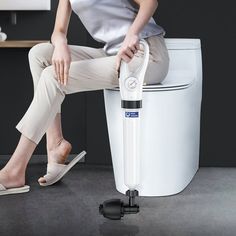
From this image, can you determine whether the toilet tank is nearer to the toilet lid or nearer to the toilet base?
the toilet lid

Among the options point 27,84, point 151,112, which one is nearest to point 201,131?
point 151,112

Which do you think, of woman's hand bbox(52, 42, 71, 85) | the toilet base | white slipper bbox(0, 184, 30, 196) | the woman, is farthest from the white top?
white slipper bbox(0, 184, 30, 196)

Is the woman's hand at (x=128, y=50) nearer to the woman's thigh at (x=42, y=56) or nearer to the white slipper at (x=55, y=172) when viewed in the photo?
the woman's thigh at (x=42, y=56)

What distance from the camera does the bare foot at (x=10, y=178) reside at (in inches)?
106

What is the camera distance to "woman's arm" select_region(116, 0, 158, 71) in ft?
7.86

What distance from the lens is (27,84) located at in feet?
11.3

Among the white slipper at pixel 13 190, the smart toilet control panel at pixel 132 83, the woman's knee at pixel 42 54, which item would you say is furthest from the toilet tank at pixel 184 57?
the white slipper at pixel 13 190

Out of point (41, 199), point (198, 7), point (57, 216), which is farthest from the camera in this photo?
point (198, 7)

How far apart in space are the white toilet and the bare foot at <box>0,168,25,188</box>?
0.44 m

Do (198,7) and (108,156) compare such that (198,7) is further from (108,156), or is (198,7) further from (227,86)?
(108,156)

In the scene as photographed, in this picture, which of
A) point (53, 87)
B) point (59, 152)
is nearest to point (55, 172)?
point (59, 152)

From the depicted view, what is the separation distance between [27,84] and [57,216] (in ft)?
3.90

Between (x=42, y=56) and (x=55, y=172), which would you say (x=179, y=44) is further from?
(x=55, y=172)

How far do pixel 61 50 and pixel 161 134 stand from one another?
57 centimetres
